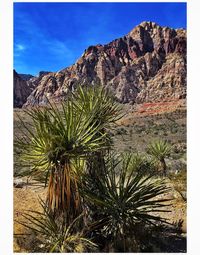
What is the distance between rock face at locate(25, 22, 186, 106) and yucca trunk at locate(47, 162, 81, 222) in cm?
3594

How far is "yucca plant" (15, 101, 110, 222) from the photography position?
3.89 meters

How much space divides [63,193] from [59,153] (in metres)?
0.43

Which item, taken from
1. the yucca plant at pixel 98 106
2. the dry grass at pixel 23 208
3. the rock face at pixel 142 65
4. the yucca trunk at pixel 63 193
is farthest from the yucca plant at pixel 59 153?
the rock face at pixel 142 65

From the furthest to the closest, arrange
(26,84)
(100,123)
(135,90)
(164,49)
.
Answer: (164,49) → (135,90) → (26,84) → (100,123)

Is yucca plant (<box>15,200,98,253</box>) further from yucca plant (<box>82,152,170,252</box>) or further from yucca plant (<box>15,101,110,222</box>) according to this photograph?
yucca plant (<box>82,152,170,252</box>)

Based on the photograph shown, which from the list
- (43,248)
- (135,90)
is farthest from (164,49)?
(43,248)

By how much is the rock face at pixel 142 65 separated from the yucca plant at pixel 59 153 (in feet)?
118

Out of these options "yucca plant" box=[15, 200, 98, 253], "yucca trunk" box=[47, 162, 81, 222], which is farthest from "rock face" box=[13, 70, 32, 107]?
"yucca trunk" box=[47, 162, 81, 222]

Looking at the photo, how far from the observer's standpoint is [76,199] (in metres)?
4.03

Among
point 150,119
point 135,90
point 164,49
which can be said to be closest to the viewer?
point 150,119
